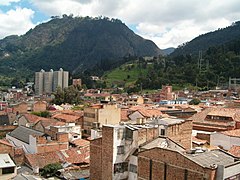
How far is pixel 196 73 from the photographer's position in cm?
10406

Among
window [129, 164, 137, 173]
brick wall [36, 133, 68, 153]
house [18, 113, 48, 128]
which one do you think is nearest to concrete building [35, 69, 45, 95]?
house [18, 113, 48, 128]

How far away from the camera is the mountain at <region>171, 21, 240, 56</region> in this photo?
178 meters

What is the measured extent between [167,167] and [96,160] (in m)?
6.57

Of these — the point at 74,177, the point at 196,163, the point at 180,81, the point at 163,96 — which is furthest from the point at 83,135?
the point at 180,81

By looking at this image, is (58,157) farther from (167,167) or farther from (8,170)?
(167,167)

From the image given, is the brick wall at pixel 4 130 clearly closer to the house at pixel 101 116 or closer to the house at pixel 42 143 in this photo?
the house at pixel 42 143

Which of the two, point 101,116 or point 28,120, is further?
point 28,120

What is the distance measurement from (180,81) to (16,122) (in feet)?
220

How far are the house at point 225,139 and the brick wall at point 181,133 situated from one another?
4.25 m

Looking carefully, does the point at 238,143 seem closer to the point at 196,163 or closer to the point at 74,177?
the point at 196,163

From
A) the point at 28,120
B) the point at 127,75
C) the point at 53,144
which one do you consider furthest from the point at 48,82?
the point at 53,144

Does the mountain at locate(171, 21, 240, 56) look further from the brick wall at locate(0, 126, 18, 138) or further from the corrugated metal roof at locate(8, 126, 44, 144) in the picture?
the corrugated metal roof at locate(8, 126, 44, 144)

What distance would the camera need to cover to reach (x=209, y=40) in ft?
607

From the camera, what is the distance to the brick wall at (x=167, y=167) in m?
15.4
